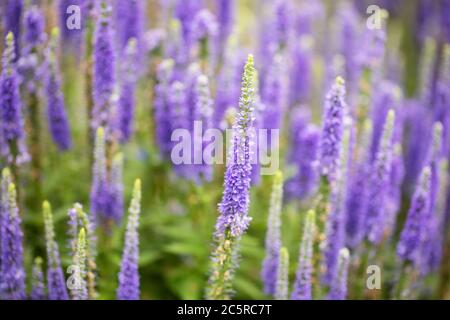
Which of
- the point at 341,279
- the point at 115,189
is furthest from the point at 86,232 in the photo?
the point at 341,279

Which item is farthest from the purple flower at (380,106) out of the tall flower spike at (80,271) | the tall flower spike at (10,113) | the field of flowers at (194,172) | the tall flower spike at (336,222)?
the tall flower spike at (10,113)

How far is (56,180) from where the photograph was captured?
5527 mm

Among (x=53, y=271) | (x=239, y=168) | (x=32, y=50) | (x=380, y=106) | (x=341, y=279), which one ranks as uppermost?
(x=32, y=50)

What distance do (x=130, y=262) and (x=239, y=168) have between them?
3.91 ft

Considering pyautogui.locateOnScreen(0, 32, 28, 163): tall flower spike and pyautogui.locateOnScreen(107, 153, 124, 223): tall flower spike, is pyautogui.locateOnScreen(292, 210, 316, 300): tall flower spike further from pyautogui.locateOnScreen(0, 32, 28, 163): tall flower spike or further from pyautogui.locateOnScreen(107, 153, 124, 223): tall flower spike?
pyautogui.locateOnScreen(0, 32, 28, 163): tall flower spike

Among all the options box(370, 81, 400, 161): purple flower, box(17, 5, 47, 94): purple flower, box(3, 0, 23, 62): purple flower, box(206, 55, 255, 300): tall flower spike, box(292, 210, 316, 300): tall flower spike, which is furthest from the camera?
box(370, 81, 400, 161): purple flower

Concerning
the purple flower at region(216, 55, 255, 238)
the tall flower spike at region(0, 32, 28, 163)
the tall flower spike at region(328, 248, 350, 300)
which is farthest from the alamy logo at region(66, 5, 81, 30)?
the tall flower spike at region(328, 248, 350, 300)

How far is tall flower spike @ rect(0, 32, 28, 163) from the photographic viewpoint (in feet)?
14.0

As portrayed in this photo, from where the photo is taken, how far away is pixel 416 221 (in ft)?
15.0

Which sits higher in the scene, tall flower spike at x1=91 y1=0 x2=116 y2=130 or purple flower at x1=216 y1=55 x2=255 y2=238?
tall flower spike at x1=91 y1=0 x2=116 y2=130

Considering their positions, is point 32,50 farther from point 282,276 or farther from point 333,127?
point 282,276

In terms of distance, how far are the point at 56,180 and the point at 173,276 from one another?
1.50 meters

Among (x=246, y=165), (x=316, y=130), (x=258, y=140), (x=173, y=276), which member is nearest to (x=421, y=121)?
(x=316, y=130)

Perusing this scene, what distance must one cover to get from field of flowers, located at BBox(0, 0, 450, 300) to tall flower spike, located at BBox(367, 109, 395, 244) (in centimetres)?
1
